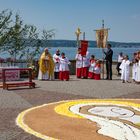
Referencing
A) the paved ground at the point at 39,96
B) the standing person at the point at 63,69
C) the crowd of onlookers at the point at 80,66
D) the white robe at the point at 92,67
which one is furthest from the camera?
the white robe at the point at 92,67

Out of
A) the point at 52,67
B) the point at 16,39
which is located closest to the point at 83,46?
the point at 52,67

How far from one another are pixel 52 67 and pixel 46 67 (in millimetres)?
340

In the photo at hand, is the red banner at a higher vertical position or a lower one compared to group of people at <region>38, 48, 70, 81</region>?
higher

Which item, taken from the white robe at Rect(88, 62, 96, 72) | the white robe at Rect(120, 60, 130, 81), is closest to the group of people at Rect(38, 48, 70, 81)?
the white robe at Rect(88, 62, 96, 72)

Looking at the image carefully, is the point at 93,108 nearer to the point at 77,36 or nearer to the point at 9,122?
the point at 9,122

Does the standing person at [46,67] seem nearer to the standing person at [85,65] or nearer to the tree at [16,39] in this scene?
the standing person at [85,65]

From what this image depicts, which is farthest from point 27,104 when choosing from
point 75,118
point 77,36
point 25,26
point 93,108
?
point 25,26

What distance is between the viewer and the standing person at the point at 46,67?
2398 cm

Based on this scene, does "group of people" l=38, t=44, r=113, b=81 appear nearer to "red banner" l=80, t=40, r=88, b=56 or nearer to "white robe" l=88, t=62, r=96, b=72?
"white robe" l=88, t=62, r=96, b=72

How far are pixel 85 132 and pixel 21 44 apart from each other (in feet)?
76.9

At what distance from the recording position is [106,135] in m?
9.17

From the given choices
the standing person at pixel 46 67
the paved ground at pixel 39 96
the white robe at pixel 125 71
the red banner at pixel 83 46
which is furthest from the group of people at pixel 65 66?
the paved ground at pixel 39 96

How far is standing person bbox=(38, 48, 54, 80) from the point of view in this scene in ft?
78.7

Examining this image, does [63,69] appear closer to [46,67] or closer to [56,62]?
[56,62]
